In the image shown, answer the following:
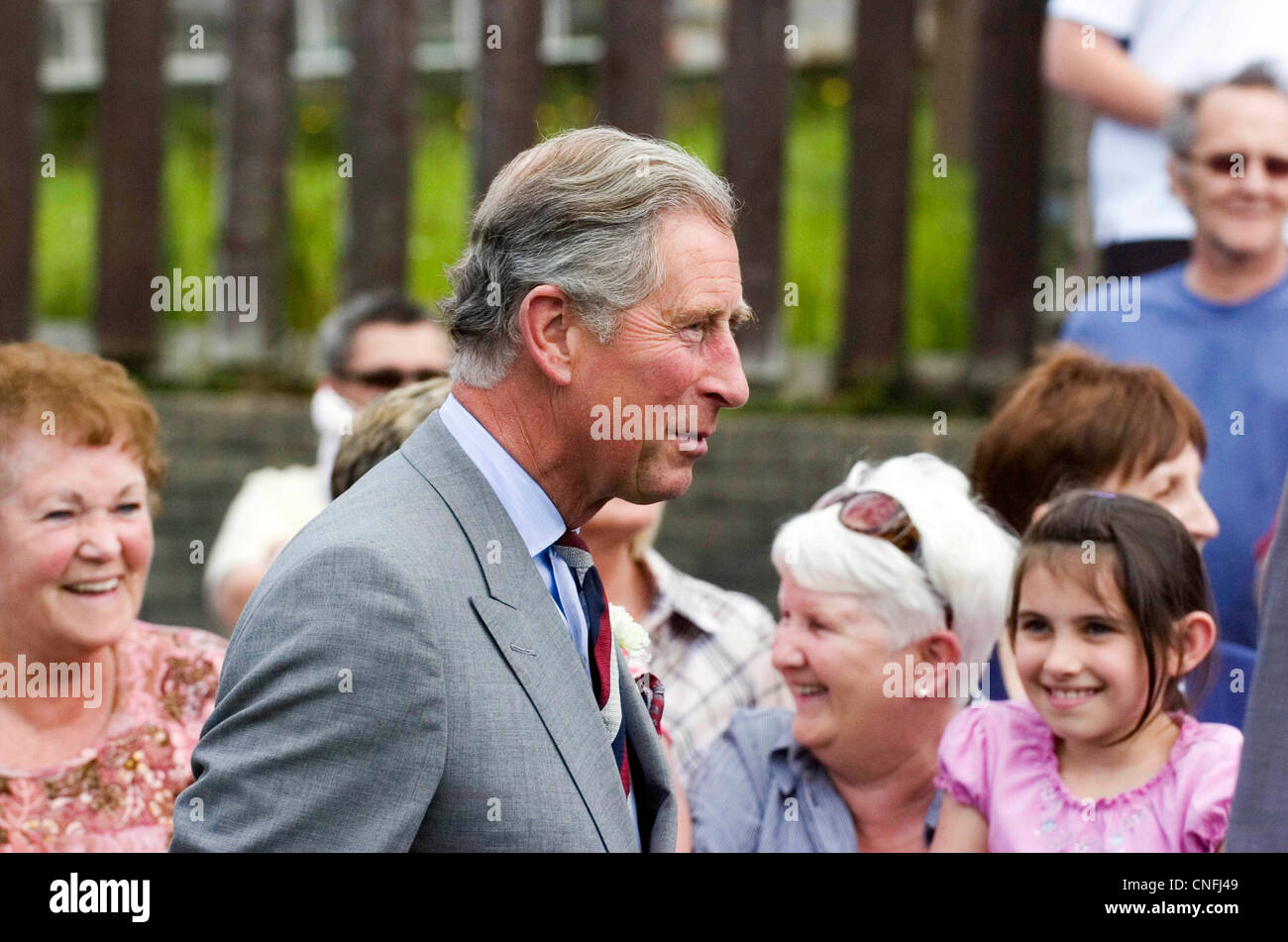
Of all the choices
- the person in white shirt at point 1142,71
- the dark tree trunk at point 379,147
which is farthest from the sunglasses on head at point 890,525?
the dark tree trunk at point 379,147

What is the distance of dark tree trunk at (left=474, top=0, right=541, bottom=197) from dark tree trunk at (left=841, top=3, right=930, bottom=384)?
1.26 meters

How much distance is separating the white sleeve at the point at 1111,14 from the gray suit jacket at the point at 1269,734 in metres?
2.95

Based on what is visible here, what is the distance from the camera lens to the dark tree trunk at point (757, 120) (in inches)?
244

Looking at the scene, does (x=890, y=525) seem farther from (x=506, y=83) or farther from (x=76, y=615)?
(x=506, y=83)

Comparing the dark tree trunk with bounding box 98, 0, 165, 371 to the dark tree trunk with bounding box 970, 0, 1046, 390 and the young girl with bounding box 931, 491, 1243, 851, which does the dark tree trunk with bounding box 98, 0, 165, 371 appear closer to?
the dark tree trunk with bounding box 970, 0, 1046, 390

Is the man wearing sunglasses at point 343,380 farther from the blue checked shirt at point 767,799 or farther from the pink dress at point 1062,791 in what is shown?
the pink dress at point 1062,791

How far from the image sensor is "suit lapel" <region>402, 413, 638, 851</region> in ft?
6.52

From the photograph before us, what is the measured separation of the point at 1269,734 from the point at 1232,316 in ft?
8.00

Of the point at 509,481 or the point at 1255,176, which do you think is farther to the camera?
the point at 1255,176

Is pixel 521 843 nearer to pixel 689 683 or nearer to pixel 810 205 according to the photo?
pixel 689 683

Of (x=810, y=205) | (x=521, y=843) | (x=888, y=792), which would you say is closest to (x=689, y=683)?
(x=888, y=792)

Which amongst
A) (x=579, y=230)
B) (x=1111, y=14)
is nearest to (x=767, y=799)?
(x=579, y=230)

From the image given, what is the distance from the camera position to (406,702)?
6.00 feet

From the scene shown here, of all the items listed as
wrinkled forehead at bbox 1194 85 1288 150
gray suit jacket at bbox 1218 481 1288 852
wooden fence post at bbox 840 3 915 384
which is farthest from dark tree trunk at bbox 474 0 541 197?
gray suit jacket at bbox 1218 481 1288 852
